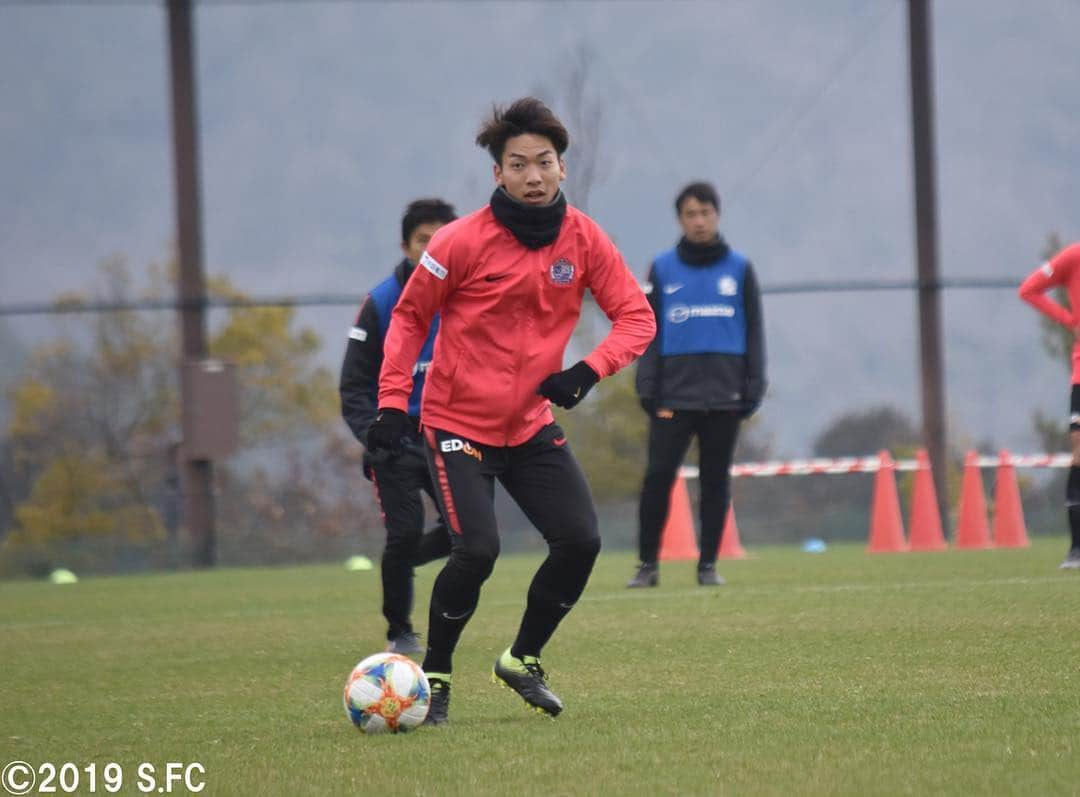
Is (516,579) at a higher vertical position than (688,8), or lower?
lower

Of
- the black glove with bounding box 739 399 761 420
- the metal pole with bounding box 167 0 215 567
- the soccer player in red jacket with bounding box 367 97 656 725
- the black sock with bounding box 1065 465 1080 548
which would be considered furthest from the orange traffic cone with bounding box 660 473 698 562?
the soccer player in red jacket with bounding box 367 97 656 725

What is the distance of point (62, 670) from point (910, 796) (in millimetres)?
4732

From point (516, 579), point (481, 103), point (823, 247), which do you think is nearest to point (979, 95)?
point (823, 247)

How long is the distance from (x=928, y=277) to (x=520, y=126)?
52.9ft

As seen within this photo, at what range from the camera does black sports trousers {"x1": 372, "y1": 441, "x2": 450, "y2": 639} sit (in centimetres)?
820

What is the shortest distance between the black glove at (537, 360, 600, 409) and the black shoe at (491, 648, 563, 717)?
0.84 metres

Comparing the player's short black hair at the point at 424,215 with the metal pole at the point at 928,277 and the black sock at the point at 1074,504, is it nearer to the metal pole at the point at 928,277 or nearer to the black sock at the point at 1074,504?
the black sock at the point at 1074,504

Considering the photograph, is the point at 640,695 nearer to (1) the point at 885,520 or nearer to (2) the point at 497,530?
(2) the point at 497,530

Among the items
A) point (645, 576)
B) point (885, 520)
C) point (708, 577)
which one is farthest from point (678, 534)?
point (708, 577)

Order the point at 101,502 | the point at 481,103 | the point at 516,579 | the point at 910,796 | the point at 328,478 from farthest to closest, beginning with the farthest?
1. the point at 481,103
2. the point at 328,478
3. the point at 101,502
4. the point at 516,579
5. the point at 910,796

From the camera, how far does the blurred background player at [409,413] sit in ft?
26.6

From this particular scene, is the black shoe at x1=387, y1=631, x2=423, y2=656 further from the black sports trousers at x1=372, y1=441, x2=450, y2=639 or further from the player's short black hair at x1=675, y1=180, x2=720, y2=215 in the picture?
the player's short black hair at x1=675, y1=180, x2=720, y2=215

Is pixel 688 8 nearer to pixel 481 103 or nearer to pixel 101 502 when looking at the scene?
pixel 481 103

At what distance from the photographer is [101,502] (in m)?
26.9
